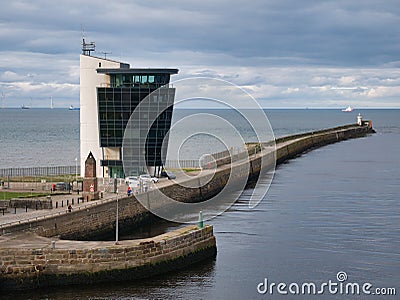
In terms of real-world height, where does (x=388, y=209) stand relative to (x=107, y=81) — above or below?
below

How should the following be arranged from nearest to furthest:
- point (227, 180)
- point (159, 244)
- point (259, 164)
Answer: point (159, 244) < point (227, 180) < point (259, 164)

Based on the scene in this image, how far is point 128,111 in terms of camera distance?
213ft

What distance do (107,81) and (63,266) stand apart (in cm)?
3339

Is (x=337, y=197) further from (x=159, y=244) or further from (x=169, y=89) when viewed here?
(x=159, y=244)

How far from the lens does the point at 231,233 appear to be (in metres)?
48.6

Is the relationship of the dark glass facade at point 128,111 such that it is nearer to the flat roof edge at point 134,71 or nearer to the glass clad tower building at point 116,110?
the glass clad tower building at point 116,110

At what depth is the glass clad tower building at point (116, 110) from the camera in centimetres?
6500

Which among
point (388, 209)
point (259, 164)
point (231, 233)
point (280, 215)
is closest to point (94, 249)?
point (231, 233)

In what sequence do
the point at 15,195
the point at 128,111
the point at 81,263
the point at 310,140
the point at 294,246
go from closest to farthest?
the point at 81,263 → the point at 294,246 → the point at 15,195 → the point at 128,111 → the point at 310,140

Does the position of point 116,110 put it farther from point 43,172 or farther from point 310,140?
point 310,140

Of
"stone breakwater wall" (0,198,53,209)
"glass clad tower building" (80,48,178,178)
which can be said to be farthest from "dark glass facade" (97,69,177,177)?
"stone breakwater wall" (0,198,53,209)

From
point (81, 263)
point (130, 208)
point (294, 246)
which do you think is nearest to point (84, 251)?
point (81, 263)

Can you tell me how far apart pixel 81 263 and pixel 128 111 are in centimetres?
3086

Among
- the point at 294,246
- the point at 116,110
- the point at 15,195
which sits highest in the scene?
the point at 116,110
